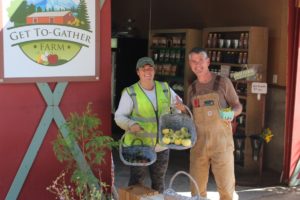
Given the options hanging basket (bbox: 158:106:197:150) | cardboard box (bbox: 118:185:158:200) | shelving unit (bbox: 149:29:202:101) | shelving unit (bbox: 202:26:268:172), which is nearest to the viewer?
cardboard box (bbox: 118:185:158:200)

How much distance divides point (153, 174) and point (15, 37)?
183cm

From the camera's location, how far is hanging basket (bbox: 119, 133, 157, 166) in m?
4.40

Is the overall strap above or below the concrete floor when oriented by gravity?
above

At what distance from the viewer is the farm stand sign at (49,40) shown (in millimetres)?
3977

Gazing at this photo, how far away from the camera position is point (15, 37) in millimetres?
3992

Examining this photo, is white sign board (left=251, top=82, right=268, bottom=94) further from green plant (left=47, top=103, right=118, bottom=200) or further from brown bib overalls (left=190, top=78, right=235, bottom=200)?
green plant (left=47, top=103, right=118, bottom=200)

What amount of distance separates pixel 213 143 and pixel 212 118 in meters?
0.24

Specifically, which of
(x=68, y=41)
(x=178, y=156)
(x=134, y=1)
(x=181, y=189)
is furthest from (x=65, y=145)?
(x=134, y=1)

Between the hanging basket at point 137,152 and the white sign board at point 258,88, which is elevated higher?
the white sign board at point 258,88

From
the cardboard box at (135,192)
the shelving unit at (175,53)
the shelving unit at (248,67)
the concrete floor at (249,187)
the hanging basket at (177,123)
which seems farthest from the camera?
the shelving unit at (175,53)

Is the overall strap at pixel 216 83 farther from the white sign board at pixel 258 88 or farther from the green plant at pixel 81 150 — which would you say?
the white sign board at pixel 258 88

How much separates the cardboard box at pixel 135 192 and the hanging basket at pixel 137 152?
24 centimetres

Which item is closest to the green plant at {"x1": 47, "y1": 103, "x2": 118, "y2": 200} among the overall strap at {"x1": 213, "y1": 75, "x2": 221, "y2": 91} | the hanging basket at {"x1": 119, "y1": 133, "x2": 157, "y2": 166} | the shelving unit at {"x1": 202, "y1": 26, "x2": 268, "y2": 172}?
the hanging basket at {"x1": 119, "y1": 133, "x2": 157, "y2": 166}

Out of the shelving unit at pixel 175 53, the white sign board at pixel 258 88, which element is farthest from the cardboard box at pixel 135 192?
the shelving unit at pixel 175 53
